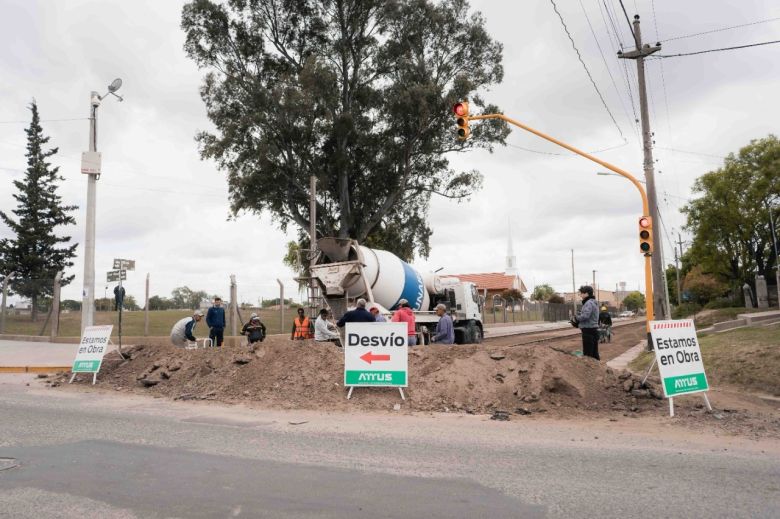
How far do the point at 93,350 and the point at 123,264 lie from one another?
3981 millimetres

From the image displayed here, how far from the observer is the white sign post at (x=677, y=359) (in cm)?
888

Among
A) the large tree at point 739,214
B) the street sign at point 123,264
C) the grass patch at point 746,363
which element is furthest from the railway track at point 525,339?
the large tree at point 739,214

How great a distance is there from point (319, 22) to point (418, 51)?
18.4 ft

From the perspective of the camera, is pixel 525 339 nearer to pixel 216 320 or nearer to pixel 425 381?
pixel 216 320

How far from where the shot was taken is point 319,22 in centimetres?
3114

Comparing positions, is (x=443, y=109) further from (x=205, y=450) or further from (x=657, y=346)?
(x=205, y=450)

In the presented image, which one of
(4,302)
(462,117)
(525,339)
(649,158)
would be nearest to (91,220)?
(4,302)

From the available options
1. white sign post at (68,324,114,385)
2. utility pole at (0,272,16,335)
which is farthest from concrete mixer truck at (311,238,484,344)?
utility pole at (0,272,16,335)

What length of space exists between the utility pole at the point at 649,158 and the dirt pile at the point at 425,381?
8598 millimetres

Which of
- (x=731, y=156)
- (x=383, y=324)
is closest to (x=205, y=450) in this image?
(x=383, y=324)

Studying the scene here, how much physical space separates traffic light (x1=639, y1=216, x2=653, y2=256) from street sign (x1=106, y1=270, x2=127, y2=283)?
1438 centimetres

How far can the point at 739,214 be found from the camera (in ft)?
156

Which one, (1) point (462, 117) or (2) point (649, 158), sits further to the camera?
(2) point (649, 158)

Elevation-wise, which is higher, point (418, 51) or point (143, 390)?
point (418, 51)
